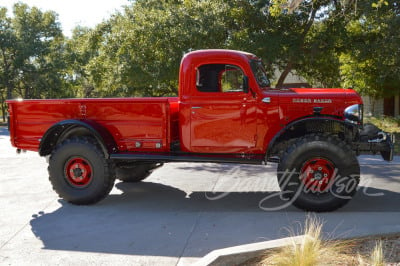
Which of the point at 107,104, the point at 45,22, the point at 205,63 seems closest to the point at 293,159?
the point at 205,63

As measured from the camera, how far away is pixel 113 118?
20.1ft

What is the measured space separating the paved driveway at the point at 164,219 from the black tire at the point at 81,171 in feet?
0.61

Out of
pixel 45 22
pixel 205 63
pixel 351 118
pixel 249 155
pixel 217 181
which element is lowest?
pixel 217 181

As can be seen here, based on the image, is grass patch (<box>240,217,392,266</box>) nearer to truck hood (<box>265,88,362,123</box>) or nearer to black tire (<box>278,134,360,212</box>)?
black tire (<box>278,134,360,212</box>)

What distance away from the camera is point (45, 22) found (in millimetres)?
39125

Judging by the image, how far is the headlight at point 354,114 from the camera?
5.62m

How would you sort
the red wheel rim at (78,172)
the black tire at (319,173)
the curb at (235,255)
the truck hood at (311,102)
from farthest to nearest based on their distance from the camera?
the red wheel rim at (78,172) → the truck hood at (311,102) → the black tire at (319,173) → the curb at (235,255)

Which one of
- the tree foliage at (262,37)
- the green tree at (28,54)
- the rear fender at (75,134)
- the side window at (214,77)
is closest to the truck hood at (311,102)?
the side window at (214,77)

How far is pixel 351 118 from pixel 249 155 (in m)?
1.46

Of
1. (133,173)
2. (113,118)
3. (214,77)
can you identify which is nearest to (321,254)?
(214,77)

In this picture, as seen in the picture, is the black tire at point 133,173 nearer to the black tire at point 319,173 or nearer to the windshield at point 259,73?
the windshield at point 259,73

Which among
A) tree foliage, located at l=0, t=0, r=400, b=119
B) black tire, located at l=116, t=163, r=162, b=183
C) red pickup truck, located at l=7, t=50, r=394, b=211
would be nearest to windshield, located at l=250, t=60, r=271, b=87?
red pickup truck, located at l=7, t=50, r=394, b=211

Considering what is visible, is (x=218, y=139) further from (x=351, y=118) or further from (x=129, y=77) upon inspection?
(x=129, y=77)

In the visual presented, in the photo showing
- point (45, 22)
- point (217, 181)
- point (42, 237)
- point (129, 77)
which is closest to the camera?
point (42, 237)
